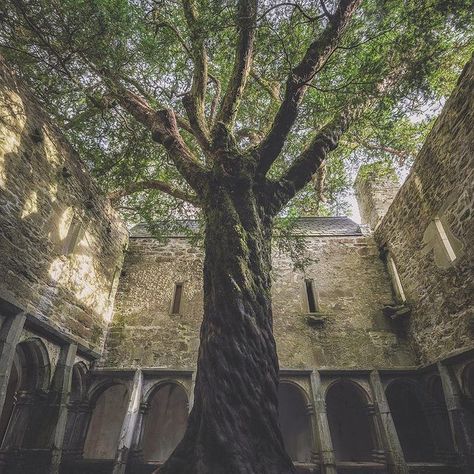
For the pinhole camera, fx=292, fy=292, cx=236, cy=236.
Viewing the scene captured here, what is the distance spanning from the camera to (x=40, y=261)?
14.3ft

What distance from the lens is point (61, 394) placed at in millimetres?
4504

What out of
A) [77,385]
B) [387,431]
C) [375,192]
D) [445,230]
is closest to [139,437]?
[77,385]

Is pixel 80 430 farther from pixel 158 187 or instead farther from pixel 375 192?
pixel 375 192

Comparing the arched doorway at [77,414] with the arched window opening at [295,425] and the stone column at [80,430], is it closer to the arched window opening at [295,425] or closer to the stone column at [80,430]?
the stone column at [80,430]

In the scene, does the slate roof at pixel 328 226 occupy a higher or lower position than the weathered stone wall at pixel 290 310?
higher

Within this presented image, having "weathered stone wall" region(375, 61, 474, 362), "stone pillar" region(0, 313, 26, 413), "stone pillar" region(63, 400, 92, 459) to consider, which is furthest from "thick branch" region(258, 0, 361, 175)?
"stone pillar" region(63, 400, 92, 459)

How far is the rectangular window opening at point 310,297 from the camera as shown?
6586mm

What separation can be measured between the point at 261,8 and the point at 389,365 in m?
6.55

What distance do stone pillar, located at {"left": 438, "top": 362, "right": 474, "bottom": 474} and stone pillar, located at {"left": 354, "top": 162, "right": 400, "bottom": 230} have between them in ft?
12.6

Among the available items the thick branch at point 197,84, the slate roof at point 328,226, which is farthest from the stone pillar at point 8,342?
the slate roof at point 328,226

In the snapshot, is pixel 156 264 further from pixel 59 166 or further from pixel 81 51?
pixel 81 51

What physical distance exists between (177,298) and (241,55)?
506 cm

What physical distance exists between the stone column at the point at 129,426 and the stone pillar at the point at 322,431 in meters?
3.22

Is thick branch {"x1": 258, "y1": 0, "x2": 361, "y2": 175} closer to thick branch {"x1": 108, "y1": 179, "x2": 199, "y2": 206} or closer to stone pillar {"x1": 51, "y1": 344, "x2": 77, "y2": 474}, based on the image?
thick branch {"x1": 108, "y1": 179, "x2": 199, "y2": 206}
